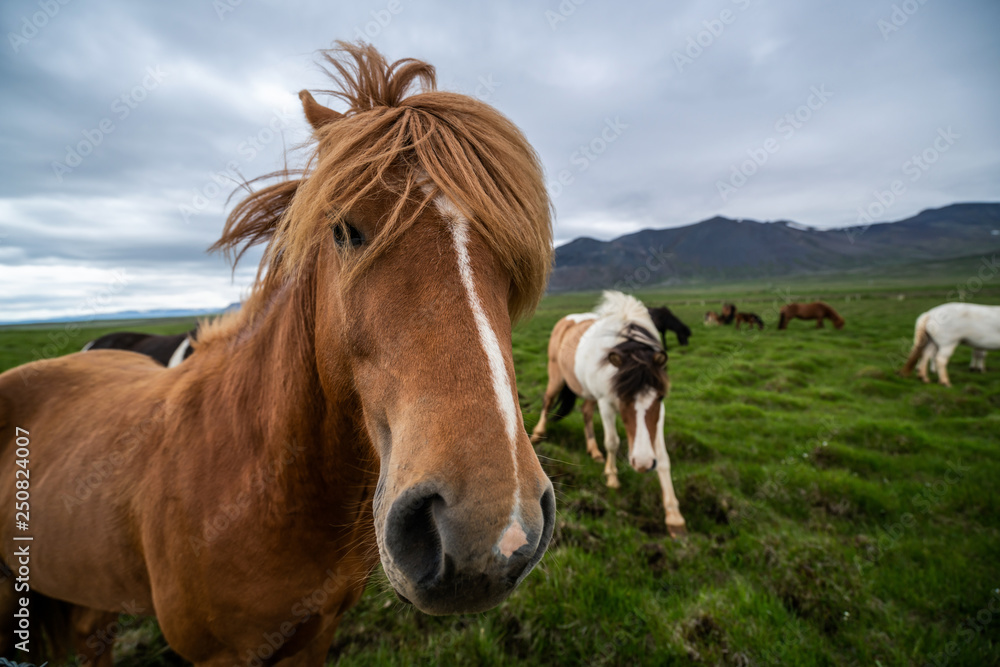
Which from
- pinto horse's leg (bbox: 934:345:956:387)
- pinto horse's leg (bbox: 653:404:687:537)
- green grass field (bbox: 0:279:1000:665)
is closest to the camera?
green grass field (bbox: 0:279:1000:665)

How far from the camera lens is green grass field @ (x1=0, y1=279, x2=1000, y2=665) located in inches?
115

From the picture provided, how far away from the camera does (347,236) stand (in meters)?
1.42

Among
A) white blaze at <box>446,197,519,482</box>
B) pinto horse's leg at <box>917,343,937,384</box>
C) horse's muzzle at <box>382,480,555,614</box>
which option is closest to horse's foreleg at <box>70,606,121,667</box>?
horse's muzzle at <box>382,480,555,614</box>

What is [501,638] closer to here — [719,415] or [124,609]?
[124,609]

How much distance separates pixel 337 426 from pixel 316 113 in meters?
1.45

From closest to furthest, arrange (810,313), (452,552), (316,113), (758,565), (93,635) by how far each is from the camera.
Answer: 1. (452,552)
2. (316,113)
3. (93,635)
4. (758,565)
5. (810,313)

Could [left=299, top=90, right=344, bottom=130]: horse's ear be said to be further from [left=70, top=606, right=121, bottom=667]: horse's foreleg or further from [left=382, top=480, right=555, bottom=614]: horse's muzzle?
[left=70, top=606, right=121, bottom=667]: horse's foreleg

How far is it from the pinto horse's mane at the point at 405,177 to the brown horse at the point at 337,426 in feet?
0.03

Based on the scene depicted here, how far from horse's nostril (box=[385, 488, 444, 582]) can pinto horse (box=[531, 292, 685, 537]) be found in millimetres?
3989

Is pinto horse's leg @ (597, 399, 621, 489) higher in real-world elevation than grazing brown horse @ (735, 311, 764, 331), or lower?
higher

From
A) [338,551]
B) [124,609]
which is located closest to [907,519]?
[338,551]

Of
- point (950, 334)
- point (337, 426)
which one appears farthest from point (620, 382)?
point (950, 334)

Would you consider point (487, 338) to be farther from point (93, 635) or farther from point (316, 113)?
point (93, 635)

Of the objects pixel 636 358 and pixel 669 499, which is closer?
pixel 669 499
